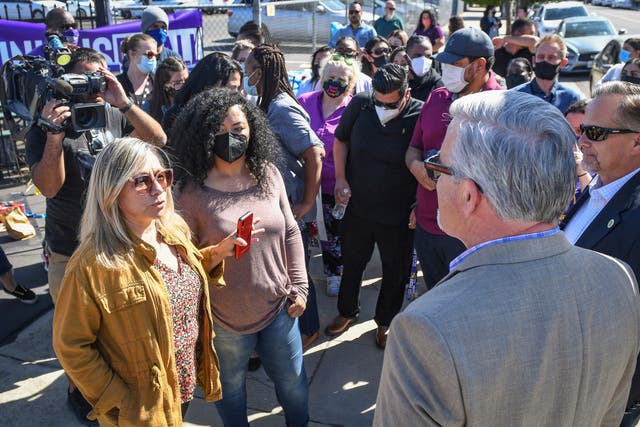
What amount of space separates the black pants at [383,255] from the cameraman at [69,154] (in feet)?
4.56

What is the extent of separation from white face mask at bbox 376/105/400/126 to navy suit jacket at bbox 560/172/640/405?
5.15ft

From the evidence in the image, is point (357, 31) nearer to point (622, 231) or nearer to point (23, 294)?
point (23, 294)

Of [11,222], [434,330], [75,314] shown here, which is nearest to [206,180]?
[75,314]

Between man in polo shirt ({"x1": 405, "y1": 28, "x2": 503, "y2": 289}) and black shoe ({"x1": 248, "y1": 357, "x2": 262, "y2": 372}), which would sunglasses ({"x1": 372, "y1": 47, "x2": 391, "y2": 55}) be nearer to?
man in polo shirt ({"x1": 405, "y1": 28, "x2": 503, "y2": 289})

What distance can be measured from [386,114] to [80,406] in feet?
8.06

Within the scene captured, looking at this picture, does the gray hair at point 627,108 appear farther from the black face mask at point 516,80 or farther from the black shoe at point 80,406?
the black face mask at point 516,80

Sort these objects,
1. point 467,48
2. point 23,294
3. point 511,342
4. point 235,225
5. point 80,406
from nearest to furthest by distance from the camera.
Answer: point 511,342, point 235,225, point 80,406, point 467,48, point 23,294

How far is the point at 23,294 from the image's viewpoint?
4273 millimetres

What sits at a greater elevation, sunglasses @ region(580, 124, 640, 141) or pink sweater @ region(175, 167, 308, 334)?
sunglasses @ region(580, 124, 640, 141)

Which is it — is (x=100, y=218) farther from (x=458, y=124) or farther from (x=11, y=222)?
(x=11, y=222)

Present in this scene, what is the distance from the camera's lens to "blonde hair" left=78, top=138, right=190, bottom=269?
6.75 feet

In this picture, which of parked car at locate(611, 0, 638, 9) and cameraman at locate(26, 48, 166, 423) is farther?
parked car at locate(611, 0, 638, 9)

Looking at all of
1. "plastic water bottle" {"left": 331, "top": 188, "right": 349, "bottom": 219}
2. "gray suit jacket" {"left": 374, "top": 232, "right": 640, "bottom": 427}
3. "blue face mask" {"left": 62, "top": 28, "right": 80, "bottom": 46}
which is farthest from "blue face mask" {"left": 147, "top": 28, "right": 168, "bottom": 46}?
"gray suit jacket" {"left": 374, "top": 232, "right": 640, "bottom": 427}

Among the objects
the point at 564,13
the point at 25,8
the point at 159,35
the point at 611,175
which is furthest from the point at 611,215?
the point at 564,13
